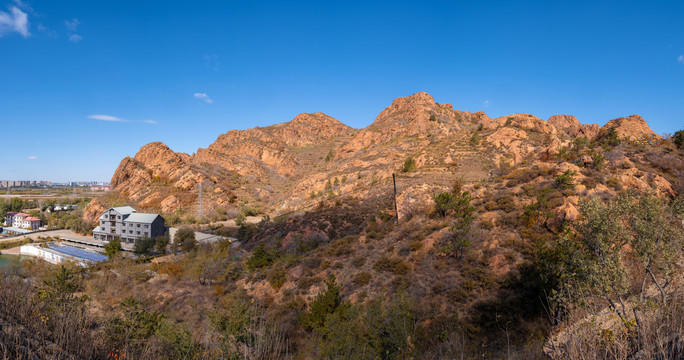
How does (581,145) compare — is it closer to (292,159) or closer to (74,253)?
(74,253)

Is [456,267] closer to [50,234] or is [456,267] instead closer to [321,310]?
[321,310]

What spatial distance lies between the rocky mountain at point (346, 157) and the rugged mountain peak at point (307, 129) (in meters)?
0.43

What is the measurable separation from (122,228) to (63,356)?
51.9 m

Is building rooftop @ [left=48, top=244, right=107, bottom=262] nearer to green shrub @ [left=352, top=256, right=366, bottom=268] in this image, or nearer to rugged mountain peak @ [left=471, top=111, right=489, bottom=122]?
green shrub @ [left=352, top=256, right=366, bottom=268]

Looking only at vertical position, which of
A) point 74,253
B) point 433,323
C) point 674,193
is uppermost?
point 674,193

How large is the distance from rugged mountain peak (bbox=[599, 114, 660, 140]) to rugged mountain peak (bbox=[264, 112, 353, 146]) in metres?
87.8

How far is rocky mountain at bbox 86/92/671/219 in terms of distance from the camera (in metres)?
36.3

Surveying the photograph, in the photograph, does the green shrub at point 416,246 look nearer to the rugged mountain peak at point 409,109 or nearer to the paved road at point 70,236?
the paved road at point 70,236

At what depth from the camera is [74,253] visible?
38844 mm

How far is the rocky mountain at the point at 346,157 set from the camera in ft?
119

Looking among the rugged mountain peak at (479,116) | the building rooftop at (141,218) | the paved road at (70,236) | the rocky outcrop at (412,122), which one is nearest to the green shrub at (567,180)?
the rocky outcrop at (412,122)

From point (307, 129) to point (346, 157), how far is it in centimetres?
5292

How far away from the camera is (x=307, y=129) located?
114 metres

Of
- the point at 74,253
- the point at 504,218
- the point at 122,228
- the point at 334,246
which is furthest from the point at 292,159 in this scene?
the point at 504,218
